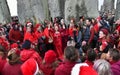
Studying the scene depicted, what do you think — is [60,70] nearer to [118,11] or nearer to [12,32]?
[12,32]

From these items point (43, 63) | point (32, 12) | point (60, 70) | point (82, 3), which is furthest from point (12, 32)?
point (60, 70)

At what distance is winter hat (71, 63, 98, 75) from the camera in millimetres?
6754

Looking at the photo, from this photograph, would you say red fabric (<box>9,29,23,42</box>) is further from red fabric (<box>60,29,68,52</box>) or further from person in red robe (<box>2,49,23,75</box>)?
person in red robe (<box>2,49,23,75</box>)

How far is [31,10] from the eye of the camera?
26391 millimetres

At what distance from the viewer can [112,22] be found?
2216 centimetres

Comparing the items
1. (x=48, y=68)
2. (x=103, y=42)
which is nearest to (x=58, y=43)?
(x=103, y=42)

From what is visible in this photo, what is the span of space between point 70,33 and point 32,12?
967 centimetres

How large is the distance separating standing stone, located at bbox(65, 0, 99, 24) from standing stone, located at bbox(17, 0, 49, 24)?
154 inches

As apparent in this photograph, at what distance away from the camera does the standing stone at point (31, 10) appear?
26125 mm

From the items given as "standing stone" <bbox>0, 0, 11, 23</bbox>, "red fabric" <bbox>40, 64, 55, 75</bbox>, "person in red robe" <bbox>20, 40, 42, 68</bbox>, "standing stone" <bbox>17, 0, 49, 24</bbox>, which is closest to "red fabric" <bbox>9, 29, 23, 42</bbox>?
"standing stone" <bbox>17, 0, 49, 24</bbox>

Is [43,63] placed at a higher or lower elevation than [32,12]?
higher

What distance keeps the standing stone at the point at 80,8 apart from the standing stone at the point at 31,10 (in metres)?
3.90

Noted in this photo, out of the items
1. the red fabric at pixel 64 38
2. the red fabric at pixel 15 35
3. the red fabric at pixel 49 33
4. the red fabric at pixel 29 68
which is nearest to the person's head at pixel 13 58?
the red fabric at pixel 29 68

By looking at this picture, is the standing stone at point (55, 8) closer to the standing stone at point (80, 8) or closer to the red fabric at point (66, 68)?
the standing stone at point (80, 8)
